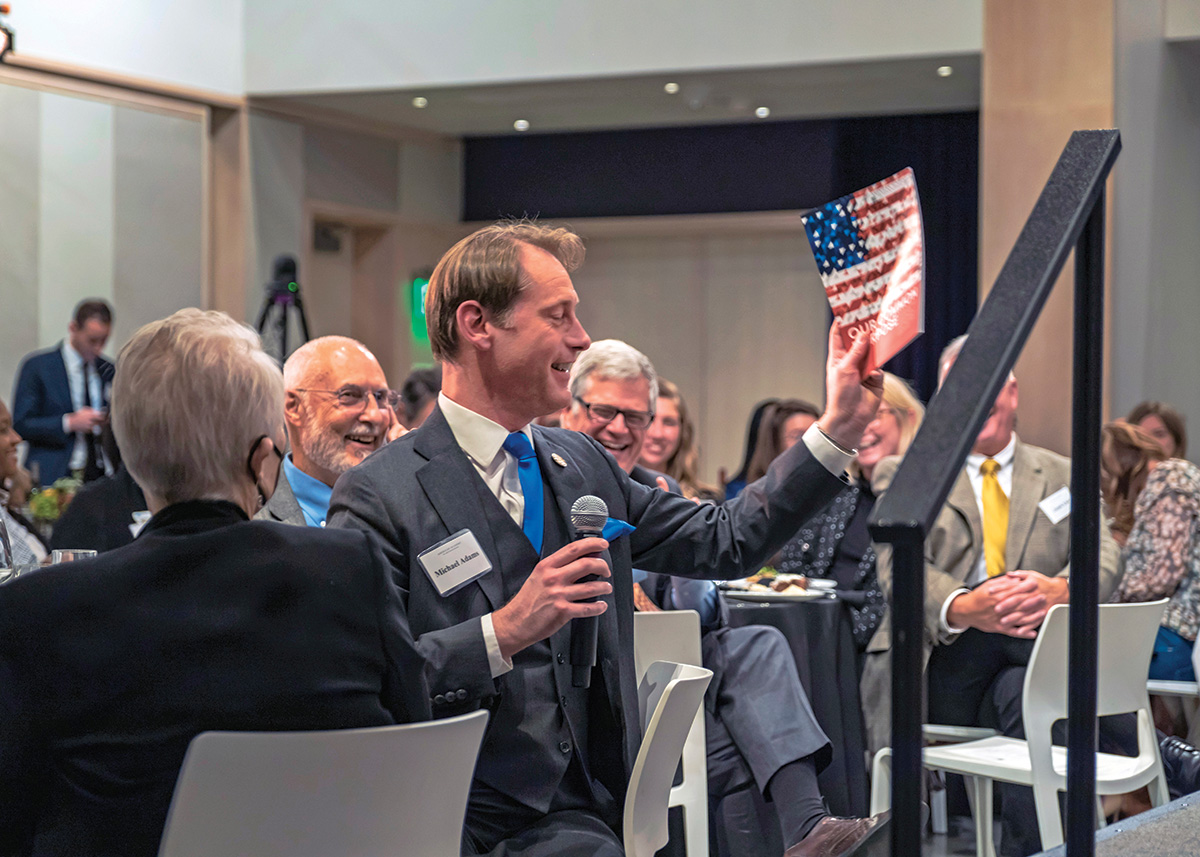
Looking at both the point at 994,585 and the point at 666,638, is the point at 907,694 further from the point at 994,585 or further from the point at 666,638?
the point at 994,585

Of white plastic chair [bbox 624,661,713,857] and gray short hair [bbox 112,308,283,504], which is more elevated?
gray short hair [bbox 112,308,283,504]

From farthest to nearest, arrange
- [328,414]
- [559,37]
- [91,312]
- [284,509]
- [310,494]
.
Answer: [559,37]
[91,312]
[328,414]
[310,494]
[284,509]

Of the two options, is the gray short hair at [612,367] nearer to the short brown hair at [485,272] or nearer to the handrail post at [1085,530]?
the short brown hair at [485,272]

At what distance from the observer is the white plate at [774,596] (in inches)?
148

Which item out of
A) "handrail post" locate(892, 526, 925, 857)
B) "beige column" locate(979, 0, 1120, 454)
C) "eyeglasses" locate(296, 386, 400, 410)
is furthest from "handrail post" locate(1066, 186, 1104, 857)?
"beige column" locate(979, 0, 1120, 454)

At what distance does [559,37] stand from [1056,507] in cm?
527

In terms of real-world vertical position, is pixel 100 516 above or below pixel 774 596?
above

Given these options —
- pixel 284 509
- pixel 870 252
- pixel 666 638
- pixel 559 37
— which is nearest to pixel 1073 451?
pixel 870 252

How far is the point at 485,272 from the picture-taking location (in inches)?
75.5

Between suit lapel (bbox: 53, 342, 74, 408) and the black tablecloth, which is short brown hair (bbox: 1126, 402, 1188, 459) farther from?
suit lapel (bbox: 53, 342, 74, 408)

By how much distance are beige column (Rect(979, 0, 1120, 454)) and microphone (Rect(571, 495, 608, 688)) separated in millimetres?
5310

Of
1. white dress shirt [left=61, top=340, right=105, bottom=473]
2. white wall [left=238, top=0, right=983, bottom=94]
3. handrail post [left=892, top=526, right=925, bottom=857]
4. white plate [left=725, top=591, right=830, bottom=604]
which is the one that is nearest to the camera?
handrail post [left=892, top=526, right=925, bottom=857]

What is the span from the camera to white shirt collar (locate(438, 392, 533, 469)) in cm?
193

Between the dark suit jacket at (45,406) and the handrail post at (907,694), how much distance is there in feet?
22.2
